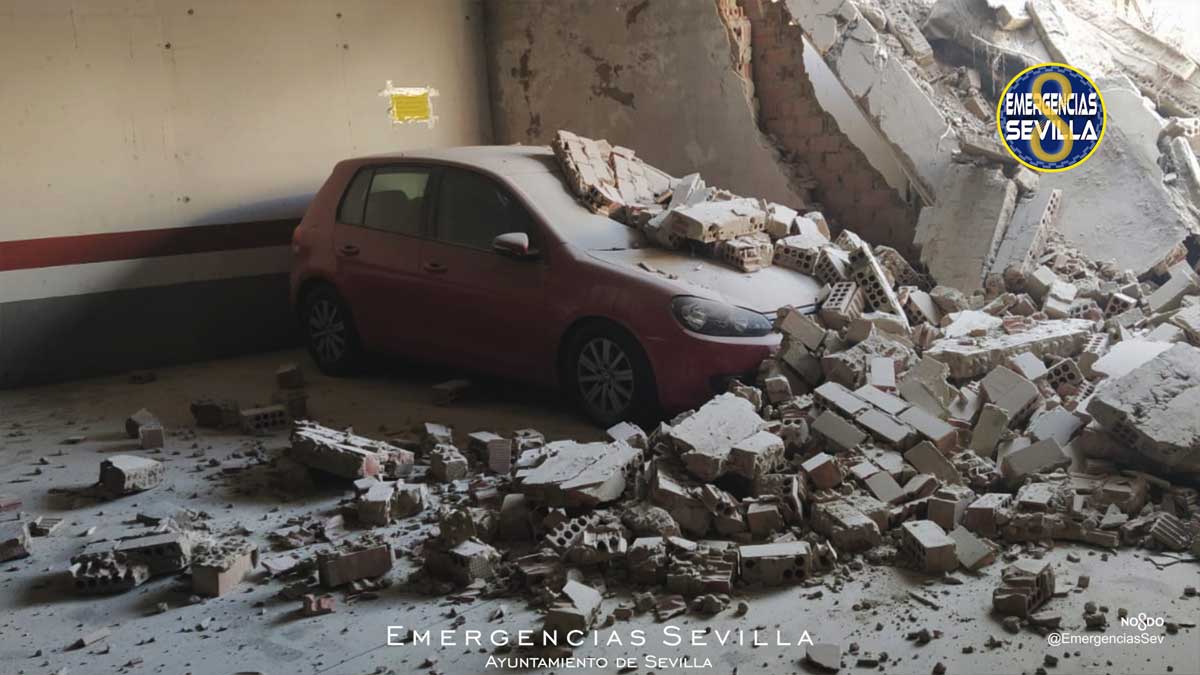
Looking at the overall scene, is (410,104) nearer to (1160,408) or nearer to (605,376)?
(605,376)

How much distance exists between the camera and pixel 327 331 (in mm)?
7785

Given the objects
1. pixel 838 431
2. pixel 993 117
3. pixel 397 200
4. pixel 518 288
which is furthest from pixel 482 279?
pixel 993 117

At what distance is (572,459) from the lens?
495 centimetres

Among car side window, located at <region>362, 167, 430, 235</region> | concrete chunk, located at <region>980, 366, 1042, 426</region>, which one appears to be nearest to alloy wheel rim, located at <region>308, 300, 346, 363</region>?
car side window, located at <region>362, 167, 430, 235</region>

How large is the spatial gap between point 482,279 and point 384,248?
0.96 m

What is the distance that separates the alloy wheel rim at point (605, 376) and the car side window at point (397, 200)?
1.62 m

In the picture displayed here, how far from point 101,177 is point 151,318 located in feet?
3.83

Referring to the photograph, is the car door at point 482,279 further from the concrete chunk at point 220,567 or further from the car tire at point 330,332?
the concrete chunk at point 220,567

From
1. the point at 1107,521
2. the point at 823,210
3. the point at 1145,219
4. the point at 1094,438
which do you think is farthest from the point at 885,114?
the point at 1107,521

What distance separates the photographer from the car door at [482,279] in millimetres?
6500

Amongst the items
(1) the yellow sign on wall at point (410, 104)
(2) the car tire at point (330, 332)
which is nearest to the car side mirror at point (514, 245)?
(2) the car tire at point (330, 332)

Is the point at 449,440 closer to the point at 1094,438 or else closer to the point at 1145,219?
the point at 1094,438

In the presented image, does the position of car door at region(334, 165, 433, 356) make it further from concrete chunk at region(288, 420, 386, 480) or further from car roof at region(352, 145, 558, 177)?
concrete chunk at region(288, 420, 386, 480)

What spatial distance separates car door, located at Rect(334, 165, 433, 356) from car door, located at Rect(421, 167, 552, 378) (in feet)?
0.55
